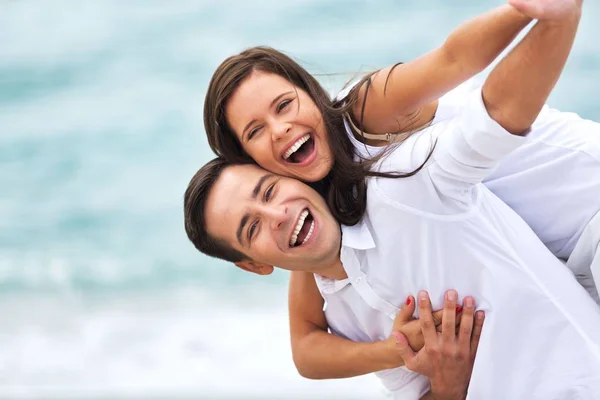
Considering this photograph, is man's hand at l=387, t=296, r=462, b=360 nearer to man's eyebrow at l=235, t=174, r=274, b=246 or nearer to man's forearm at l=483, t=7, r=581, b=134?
man's eyebrow at l=235, t=174, r=274, b=246

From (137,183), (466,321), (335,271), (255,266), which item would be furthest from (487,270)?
(137,183)

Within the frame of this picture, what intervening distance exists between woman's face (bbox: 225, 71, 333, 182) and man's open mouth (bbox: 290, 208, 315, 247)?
87mm

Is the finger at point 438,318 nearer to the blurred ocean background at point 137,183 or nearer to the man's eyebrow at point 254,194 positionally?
the man's eyebrow at point 254,194

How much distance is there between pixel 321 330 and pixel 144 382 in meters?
1.88

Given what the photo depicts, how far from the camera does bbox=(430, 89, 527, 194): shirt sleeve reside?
1479 millimetres

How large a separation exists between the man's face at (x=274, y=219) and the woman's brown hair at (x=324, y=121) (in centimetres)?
5

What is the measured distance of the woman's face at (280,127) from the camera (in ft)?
6.07

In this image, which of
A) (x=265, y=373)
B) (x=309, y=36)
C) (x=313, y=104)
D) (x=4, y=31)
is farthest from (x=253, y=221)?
(x=4, y=31)

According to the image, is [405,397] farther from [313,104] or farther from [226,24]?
[226,24]

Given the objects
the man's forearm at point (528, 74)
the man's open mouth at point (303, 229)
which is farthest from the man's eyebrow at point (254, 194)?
the man's forearm at point (528, 74)

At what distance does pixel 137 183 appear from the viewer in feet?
21.9

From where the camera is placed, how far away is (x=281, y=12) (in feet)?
26.3

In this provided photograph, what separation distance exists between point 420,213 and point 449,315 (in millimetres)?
243

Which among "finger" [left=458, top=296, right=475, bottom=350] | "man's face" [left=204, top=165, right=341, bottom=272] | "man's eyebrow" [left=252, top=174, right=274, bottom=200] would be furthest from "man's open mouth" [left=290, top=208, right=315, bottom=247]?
"finger" [left=458, top=296, right=475, bottom=350]
